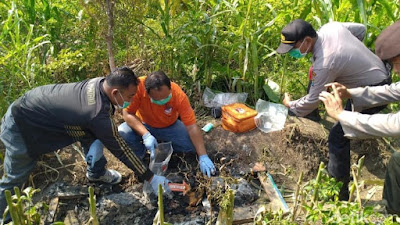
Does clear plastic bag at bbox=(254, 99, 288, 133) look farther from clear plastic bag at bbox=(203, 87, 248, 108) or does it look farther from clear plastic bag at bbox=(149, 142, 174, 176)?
clear plastic bag at bbox=(149, 142, 174, 176)

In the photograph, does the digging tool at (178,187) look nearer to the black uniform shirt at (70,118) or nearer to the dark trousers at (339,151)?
the black uniform shirt at (70,118)

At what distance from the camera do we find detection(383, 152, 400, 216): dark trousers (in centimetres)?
271

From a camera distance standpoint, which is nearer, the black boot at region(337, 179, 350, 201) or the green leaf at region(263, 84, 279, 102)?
the black boot at region(337, 179, 350, 201)

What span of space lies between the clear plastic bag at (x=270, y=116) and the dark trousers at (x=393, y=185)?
4.44 feet

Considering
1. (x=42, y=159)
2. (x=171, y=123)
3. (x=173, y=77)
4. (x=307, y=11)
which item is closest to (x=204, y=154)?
(x=171, y=123)

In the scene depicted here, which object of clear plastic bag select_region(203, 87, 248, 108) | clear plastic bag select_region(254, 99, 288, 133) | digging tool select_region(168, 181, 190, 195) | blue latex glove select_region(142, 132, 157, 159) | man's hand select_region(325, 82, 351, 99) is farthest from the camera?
clear plastic bag select_region(203, 87, 248, 108)

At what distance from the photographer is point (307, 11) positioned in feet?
12.6

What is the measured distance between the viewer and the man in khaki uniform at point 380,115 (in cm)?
222

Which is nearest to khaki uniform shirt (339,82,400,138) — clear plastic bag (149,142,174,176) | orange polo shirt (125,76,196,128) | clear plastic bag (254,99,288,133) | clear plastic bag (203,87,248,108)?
clear plastic bag (254,99,288,133)

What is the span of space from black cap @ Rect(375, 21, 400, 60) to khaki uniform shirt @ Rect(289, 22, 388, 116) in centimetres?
68

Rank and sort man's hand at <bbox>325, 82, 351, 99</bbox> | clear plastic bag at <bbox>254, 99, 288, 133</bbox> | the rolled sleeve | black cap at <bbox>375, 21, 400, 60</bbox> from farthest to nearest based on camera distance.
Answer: clear plastic bag at <bbox>254, 99, 288, 133</bbox> < man's hand at <bbox>325, 82, 351, 99</bbox> < the rolled sleeve < black cap at <bbox>375, 21, 400, 60</bbox>

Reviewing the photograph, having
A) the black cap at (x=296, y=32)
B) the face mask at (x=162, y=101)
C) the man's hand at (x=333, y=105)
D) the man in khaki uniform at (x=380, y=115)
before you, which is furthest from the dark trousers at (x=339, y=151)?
the face mask at (x=162, y=101)

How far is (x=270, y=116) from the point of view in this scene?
406cm

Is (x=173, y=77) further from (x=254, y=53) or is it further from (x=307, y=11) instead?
(x=307, y=11)
